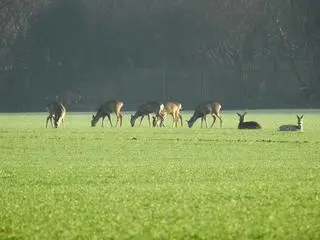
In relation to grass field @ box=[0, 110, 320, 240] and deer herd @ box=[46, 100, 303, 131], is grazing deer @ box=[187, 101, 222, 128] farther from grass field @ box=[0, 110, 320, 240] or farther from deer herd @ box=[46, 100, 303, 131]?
grass field @ box=[0, 110, 320, 240]

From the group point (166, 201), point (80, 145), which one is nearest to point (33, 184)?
point (166, 201)

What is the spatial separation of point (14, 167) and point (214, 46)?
49.6 m

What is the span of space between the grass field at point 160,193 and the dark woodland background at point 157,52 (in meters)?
43.3

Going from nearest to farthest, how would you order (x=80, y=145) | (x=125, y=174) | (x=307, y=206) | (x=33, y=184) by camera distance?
(x=307, y=206)
(x=33, y=184)
(x=125, y=174)
(x=80, y=145)

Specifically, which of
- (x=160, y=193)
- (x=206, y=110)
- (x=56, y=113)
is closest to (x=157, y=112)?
(x=206, y=110)

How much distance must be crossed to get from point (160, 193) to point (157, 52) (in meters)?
52.6

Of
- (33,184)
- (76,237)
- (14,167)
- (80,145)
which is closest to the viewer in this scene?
(76,237)

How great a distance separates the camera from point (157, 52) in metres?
60.8

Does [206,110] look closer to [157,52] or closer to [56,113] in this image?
[56,113]

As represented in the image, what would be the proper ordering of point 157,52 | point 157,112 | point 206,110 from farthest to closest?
1. point 157,52
2. point 157,112
3. point 206,110

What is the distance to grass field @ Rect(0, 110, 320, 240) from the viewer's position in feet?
20.4

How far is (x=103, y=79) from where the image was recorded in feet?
200

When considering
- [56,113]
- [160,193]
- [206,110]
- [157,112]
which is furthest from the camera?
[157,112]

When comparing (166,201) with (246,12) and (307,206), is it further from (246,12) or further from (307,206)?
(246,12)
